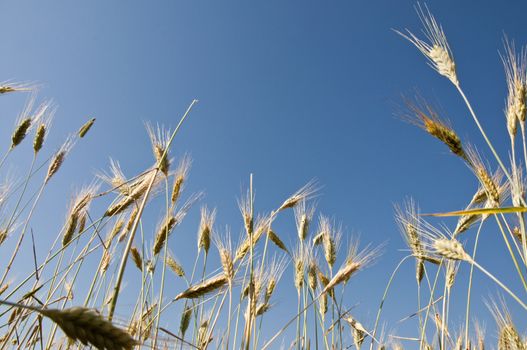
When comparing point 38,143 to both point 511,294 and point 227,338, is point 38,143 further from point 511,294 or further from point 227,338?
point 511,294

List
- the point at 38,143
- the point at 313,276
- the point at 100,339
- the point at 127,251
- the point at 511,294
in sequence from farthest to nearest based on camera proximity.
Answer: the point at 313,276 < the point at 38,143 < the point at 511,294 < the point at 127,251 < the point at 100,339

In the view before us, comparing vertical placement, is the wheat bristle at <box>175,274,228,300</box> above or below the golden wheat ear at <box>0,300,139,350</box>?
above

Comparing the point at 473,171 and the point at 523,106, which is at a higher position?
the point at 523,106

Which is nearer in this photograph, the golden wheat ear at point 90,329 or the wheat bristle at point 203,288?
the golden wheat ear at point 90,329

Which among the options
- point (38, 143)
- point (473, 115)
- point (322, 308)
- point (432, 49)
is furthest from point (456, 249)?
point (38, 143)

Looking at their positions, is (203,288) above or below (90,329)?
above

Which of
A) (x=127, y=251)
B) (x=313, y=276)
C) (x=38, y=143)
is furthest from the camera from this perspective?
(x=313, y=276)

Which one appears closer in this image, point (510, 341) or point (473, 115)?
point (473, 115)

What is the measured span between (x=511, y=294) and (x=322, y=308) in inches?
89.5

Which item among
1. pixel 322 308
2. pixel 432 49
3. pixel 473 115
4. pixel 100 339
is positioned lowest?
pixel 100 339

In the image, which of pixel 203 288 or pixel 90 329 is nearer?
pixel 90 329

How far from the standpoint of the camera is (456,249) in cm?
172

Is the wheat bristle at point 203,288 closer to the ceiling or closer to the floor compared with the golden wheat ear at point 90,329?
closer to the ceiling

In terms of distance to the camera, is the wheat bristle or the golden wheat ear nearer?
the golden wheat ear
